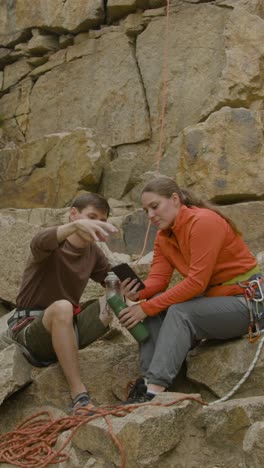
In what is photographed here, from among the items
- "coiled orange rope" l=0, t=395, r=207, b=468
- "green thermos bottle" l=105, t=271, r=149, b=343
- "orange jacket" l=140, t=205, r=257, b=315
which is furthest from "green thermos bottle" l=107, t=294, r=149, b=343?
"coiled orange rope" l=0, t=395, r=207, b=468

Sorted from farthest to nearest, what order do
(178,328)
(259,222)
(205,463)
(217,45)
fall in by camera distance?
(217,45) → (259,222) → (178,328) → (205,463)

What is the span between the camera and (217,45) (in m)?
12.8

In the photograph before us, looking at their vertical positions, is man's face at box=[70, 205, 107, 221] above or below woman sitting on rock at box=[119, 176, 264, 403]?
above

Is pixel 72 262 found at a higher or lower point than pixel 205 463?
higher

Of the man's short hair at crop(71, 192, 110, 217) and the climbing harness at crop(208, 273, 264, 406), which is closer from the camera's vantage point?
the climbing harness at crop(208, 273, 264, 406)

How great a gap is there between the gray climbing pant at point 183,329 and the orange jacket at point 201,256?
99 millimetres

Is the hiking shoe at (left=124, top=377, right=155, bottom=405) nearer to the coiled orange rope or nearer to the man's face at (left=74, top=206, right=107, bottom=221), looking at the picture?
the coiled orange rope

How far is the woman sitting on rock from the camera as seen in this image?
4.47 m

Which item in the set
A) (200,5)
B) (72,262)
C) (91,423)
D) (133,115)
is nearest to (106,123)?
(133,115)

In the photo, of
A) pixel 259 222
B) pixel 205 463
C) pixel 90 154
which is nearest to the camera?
pixel 205 463

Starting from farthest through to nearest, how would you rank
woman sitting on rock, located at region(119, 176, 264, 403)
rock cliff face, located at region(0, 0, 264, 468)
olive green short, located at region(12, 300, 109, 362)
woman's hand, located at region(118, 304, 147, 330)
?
olive green short, located at region(12, 300, 109, 362) < woman's hand, located at region(118, 304, 147, 330) < woman sitting on rock, located at region(119, 176, 264, 403) < rock cliff face, located at region(0, 0, 264, 468)

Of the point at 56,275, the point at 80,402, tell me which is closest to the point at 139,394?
the point at 80,402

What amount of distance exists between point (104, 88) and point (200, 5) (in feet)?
8.71

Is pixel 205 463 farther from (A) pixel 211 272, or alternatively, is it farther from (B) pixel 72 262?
(B) pixel 72 262
